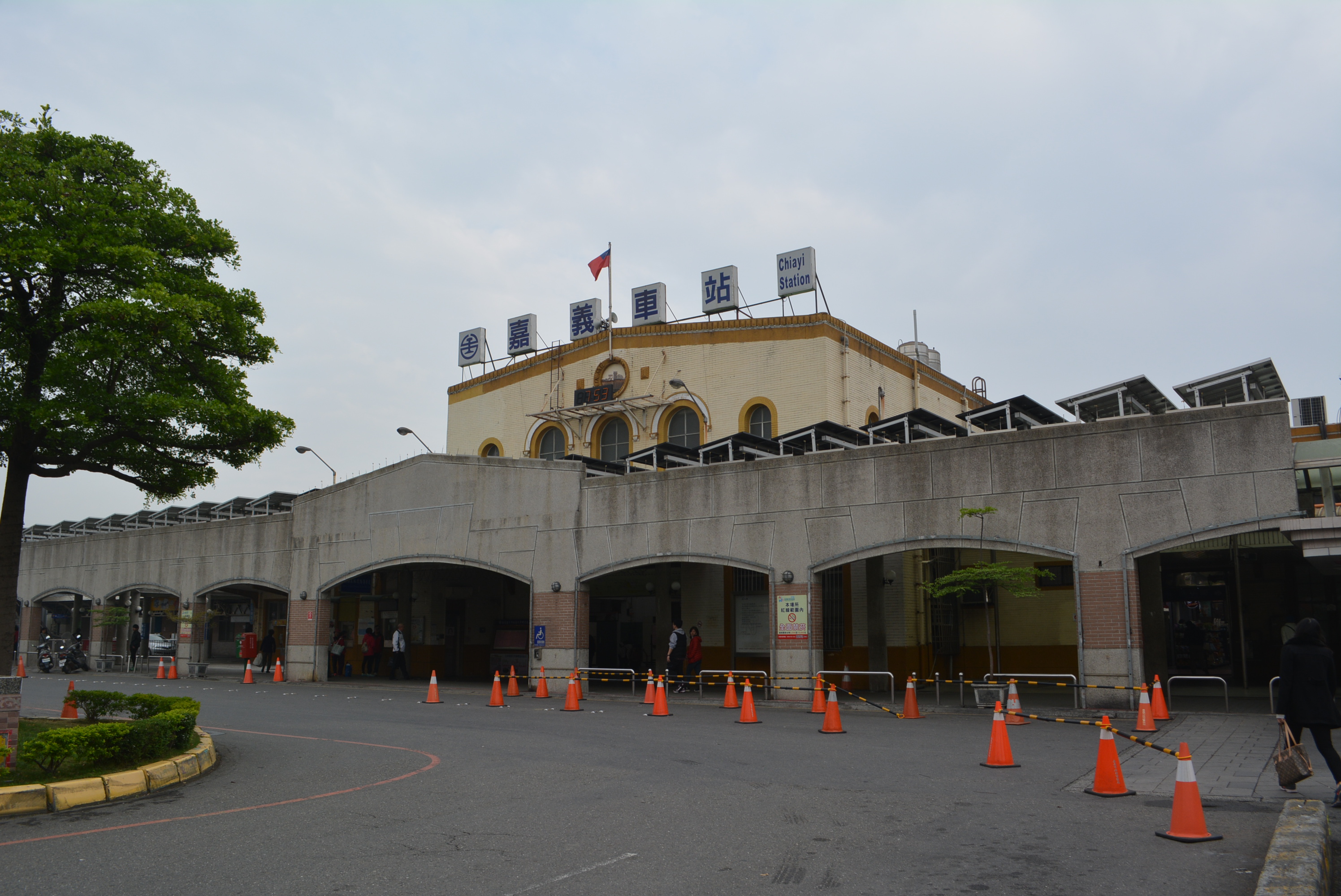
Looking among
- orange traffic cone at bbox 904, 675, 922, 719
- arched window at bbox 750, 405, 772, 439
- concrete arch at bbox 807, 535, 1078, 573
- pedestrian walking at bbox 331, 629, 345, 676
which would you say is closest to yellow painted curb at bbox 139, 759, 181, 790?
orange traffic cone at bbox 904, 675, 922, 719

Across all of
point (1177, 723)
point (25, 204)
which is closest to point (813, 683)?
point (1177, 723)

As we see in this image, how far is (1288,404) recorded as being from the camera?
16.6m

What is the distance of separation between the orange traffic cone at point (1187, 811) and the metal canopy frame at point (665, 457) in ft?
54.6

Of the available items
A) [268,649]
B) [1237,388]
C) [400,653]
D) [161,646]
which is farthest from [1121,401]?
[161,646]

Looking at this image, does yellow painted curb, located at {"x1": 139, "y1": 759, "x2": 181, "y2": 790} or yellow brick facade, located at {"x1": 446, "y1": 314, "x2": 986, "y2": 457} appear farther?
yellow brick facade, located at {"x1": 446, "y1": 314, "x2": 986, "y2": 457}

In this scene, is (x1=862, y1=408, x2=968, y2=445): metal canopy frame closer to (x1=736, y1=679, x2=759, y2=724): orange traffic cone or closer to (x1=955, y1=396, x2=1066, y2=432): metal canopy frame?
(x1=955, y1=396, x2=1066, y2=432): metal canopy frame

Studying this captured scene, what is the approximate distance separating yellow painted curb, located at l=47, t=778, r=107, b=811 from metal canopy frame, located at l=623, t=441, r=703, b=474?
15613 mm

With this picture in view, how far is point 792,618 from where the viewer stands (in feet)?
70.1

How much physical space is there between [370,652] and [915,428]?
20.5 metres

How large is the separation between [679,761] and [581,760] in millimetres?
1270

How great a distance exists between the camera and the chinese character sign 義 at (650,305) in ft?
107

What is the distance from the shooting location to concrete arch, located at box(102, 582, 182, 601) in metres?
36.2

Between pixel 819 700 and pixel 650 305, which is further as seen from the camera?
pixel 650 305

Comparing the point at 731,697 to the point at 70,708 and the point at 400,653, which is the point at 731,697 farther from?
the point at 400,653
